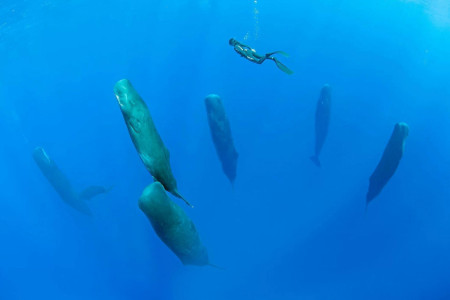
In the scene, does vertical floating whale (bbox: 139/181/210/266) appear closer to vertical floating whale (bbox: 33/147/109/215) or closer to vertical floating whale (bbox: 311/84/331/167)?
vertical floating whale (bbox: 311/84/331/167)

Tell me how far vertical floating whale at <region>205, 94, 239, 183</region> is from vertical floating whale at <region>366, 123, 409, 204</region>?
246cm

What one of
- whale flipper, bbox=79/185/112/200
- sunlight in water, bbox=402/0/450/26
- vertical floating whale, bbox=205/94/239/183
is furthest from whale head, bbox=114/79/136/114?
sunlight in water, bbox=402/0/450/26

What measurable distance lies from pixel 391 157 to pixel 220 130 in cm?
278

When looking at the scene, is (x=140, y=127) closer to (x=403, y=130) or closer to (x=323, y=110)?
(x=403, y=130)

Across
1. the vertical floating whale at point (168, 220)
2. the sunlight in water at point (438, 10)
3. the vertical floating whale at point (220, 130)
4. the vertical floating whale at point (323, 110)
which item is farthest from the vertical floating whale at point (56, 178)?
the sunlight in water at point (438, 10)

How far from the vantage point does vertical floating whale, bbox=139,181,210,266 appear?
2.68 m

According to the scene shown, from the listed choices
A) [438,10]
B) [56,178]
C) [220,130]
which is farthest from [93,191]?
[438,10]

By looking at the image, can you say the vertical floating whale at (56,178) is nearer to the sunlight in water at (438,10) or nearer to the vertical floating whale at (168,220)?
the vertical floating whale at (168,220)

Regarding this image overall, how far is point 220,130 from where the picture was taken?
5770 mm

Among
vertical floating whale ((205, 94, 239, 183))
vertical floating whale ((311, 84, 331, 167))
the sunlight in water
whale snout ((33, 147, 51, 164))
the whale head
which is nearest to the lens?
the whale head

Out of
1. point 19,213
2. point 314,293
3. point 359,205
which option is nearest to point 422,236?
point 359,205

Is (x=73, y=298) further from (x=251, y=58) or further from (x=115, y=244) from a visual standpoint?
(x=251, y=58)

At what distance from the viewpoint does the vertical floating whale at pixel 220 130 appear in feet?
18.3

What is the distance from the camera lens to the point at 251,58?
3.04 metres
